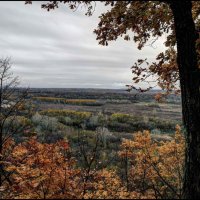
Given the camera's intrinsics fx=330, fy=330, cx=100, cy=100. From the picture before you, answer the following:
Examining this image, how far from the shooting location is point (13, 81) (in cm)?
1888

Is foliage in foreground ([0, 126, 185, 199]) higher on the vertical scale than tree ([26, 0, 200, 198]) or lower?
lower

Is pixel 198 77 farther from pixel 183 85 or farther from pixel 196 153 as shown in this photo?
pixel 196 153

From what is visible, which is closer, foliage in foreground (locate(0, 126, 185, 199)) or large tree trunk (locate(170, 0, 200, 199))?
large tree trunk (locate(170, 0, 200, 199))

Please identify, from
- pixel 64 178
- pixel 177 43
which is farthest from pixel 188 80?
pixel 64 178

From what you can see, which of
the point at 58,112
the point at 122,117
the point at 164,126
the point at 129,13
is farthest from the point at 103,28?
the point at 58,112

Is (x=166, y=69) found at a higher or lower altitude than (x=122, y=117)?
higher

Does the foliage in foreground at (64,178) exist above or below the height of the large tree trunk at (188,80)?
below

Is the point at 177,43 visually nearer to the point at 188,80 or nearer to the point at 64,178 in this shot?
the point at 188,80

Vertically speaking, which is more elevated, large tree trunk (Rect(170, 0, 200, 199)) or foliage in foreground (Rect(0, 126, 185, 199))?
large tree trunk (Rect(170, 0, 200, 199))

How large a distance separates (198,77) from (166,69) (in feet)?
11.8

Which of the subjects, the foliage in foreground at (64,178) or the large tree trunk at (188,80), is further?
the foliage in foreground at (64,178)

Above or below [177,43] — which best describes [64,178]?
below

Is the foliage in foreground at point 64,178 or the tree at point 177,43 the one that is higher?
the tree at point 177,43

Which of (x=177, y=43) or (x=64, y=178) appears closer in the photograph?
(x=177, y=43)
